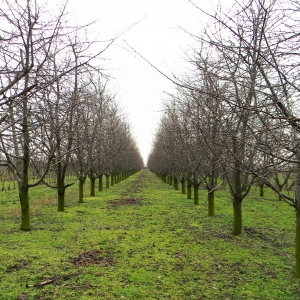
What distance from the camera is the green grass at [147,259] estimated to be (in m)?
4.64

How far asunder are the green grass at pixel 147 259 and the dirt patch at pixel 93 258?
0.02 metres

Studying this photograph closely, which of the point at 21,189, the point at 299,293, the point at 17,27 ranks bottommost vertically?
the point at 299,293

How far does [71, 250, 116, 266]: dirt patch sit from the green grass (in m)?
0.02

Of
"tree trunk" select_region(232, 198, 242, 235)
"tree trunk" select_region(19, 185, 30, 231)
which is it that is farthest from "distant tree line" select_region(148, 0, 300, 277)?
"tree trunk" select_region(19, 185, 30, 231)

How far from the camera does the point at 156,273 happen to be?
5.36 m

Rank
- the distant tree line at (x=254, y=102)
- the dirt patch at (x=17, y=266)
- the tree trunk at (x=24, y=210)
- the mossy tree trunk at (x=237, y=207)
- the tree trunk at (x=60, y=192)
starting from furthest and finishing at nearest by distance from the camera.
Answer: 1. the tree trunk at (x=60, y=192)
2. the tree trunk at (x=24, y=210)
3. the mossy tree trunk at (x=237, y=207)
4. the dirt patch at (x=17, y=266)
5. the distant tree line at (x=254, y=102)

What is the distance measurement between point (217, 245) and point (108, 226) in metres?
3.58

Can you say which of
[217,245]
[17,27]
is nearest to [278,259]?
[217,245]

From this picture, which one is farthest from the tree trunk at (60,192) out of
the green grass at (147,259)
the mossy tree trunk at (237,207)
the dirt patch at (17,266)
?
the mossy tree trunk at (237,207)

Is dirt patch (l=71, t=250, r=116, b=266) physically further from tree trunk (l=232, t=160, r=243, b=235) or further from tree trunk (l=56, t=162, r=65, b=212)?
tree trunk (l=56, t=162, r=65, b=212)

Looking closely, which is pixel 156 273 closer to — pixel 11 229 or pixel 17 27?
pixel 17 27

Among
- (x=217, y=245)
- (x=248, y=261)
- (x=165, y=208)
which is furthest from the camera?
(x=165, y=208)

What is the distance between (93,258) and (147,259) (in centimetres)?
111

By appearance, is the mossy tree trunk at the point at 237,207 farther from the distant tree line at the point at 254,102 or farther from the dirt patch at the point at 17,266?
the dirt patch at the point at 17,266
